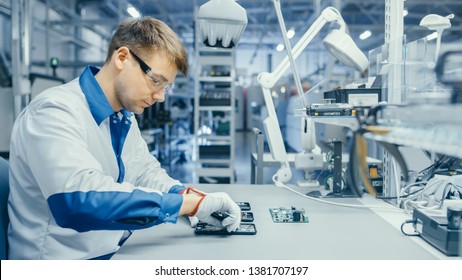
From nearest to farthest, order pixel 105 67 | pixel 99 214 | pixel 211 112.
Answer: pixel 99 214, pixel 105 67, pixel 211 112

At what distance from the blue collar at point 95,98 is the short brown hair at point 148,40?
111 millimetres

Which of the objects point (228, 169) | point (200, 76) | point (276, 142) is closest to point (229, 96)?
point (200, 76)

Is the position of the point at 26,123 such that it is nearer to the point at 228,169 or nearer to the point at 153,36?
the point at 153,36

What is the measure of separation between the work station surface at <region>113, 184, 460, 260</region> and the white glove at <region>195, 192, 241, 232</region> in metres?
0.04

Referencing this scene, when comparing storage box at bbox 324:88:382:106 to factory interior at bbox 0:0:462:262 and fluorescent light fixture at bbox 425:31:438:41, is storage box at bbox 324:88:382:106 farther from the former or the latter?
fluorescent light fixture at bbox 425:31:438:41

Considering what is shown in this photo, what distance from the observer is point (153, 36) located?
1.05 m

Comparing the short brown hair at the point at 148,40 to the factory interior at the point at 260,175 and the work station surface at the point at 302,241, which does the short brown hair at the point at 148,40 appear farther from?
the work station surface at the point at 302,241

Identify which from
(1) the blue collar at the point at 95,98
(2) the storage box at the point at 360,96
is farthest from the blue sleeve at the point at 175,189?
(2) the storage box at the point at 360,96

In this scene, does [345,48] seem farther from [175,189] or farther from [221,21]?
[175,189]

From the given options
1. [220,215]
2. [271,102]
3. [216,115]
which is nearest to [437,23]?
[271,102]

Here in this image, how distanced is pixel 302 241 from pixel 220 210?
26 centimetres

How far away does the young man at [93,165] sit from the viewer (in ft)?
2.80

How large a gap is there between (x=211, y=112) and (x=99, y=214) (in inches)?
130
